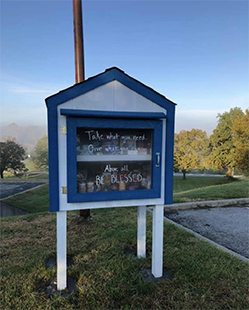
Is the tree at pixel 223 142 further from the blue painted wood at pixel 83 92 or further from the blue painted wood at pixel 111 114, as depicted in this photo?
the blue painted wood at pixel 111 114

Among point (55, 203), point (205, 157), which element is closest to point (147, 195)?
point (55, 203)

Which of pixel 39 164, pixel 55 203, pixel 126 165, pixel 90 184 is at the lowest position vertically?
pixel 39 164

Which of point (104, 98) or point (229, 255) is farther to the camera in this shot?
point (229, 255)

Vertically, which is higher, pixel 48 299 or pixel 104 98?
pixel 104 98

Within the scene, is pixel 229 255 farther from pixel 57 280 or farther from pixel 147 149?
pixel 57 280

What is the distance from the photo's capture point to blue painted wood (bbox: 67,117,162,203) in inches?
84.7

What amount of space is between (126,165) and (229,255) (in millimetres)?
2030

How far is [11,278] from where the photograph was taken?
95.0 inches

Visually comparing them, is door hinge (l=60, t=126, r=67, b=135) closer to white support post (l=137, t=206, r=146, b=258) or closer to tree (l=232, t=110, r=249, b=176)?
white support post (l=137, t=206, r=146, b=258)

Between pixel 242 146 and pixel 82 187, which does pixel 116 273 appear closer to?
pixel 82 187

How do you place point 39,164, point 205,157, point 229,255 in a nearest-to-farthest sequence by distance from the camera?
1. point 229,255
2. point 205,157
3. point 39,164

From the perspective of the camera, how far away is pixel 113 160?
2.37 m

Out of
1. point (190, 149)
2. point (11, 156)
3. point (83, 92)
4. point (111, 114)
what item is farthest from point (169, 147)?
point (11, 156)

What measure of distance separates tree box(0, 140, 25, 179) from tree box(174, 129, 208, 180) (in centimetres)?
1729
